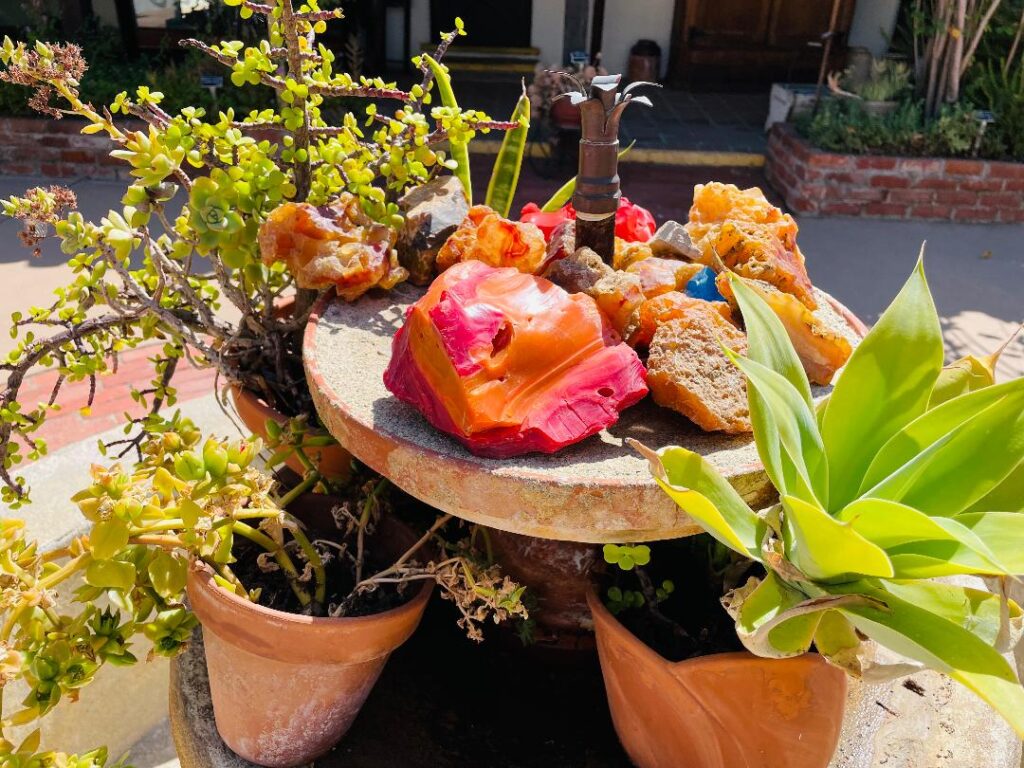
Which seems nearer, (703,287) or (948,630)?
(948,630)

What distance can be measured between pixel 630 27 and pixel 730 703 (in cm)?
746

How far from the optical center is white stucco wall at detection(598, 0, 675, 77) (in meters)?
7.73

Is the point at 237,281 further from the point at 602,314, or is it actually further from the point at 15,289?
the point at 15,289

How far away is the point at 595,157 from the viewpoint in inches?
56.2

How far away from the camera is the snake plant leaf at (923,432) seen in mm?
1122

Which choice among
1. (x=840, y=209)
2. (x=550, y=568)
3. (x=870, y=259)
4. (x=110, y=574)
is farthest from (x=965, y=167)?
(x=110, y=574)

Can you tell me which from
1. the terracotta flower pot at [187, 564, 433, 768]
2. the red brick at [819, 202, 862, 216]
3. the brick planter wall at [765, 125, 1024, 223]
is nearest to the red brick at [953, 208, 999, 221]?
the brick planter wall at [765, 125, 1024, 223]

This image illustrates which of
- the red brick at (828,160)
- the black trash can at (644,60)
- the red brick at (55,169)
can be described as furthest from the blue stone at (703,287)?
the black trash can at (644,60)

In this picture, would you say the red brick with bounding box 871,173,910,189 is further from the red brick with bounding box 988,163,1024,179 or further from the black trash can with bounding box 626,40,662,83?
the black trash can with bounding box 626,40,662,83

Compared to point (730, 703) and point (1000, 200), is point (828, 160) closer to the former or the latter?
point (1000, 200)

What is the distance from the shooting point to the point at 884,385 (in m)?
1.22

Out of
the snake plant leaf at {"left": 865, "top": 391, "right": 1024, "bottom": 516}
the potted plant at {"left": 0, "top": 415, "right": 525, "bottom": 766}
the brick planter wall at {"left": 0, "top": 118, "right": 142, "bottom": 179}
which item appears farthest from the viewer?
the brick planter wall at {"left": 0, "top": 118, "right": 142, "bottom": 179}

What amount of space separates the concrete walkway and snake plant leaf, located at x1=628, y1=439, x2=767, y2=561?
3012 mm

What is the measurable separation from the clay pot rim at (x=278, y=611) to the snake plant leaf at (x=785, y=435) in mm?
586
